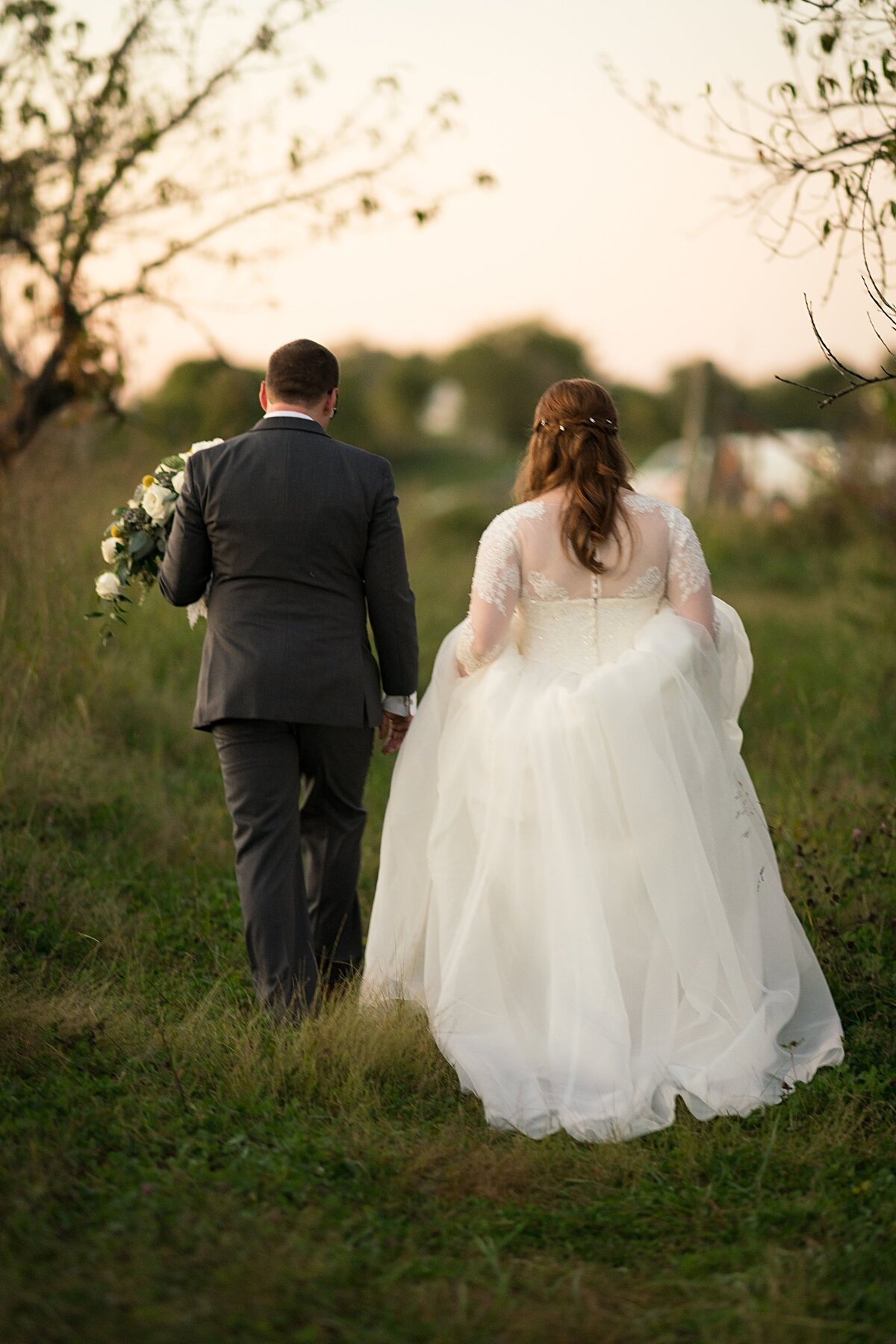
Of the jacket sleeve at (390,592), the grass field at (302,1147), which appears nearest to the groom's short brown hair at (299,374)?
the jacket sleeve at (390,592)

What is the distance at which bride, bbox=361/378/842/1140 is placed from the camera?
152 inches

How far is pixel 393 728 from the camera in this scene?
4570mm

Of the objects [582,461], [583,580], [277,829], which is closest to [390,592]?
[583,580]

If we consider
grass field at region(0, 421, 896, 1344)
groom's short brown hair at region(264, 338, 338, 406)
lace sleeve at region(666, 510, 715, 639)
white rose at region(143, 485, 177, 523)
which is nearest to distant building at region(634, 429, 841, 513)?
grass field at region(0, 421, 896, 1344)

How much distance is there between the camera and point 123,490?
9.37m

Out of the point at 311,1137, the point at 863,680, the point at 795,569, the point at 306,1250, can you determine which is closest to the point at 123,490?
the point at 863,680

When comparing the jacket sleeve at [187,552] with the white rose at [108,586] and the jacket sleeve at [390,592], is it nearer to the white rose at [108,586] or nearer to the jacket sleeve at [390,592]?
the white rose at [108,586]

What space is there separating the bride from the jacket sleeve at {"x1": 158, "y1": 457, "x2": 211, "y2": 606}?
2.94ft

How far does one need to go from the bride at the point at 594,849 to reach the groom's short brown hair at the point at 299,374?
2.40 feet

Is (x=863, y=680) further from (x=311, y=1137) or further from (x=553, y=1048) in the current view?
(x=311, y=1137)

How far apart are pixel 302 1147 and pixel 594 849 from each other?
4.17 ft

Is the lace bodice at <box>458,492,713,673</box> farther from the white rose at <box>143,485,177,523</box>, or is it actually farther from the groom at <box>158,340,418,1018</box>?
the white rose at <box>143,485,177,523</box>

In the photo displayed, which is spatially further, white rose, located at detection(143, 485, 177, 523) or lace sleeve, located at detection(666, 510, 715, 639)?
white rose, located at detection(143, 485, 177, 523)

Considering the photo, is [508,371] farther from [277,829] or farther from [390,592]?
[277,829]
